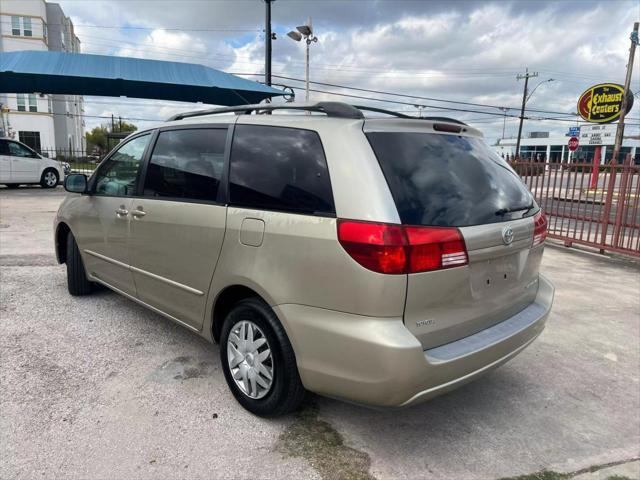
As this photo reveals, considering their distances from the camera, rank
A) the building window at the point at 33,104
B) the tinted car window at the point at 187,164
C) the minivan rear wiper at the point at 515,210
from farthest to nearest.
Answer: the building window at the point at 33,104 < the tinted car window at the point at 187,164 < the minivan rear wiper at the point at 515,210

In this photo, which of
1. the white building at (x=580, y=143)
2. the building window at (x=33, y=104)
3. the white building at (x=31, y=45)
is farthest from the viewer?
the building window at (x=33, y=104)

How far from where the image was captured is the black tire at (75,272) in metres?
4.77

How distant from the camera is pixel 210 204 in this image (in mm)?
3049

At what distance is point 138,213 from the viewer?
3.63m

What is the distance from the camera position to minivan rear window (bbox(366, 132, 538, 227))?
2.38 meters

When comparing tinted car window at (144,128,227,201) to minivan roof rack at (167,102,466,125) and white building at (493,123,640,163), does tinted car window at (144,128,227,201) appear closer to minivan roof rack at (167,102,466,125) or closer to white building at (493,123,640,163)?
minivan roof rack at (167,102,466,125)

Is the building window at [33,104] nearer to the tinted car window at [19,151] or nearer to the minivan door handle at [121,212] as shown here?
the tinted car window at [19,151]

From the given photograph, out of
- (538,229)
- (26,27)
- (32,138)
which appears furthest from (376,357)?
(26,27)

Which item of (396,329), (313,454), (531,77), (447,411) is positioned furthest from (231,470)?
(531,77)

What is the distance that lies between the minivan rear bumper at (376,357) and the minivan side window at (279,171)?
56 cm

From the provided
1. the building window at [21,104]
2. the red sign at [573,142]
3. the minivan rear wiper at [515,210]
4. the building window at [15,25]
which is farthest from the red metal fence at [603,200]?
the building window at [15,25]

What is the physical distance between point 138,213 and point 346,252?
202 centimetres

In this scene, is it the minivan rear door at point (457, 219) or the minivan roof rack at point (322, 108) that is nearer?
the minivan rear door at point (457, 219)

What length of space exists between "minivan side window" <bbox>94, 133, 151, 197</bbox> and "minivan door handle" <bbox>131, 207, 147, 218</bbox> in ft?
0.63
